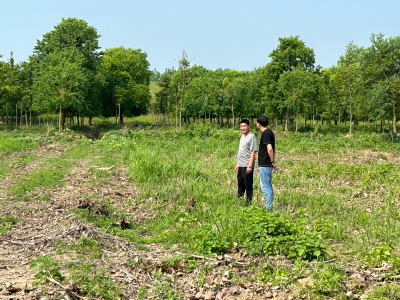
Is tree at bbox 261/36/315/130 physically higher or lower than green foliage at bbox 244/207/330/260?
higher

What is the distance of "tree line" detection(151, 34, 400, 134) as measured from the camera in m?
31.8

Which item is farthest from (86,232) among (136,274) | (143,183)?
(143,183)

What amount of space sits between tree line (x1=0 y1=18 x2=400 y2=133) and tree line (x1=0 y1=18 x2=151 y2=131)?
0.10 meters

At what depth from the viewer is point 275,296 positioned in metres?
4.21

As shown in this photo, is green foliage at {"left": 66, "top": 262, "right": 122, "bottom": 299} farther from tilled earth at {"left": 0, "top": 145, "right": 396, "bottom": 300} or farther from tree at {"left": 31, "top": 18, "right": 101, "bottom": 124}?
tree at {"left": 31, "top": 18, "right": 101, "bottom": 124}

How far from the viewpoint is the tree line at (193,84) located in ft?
105

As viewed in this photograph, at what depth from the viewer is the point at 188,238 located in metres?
6.26

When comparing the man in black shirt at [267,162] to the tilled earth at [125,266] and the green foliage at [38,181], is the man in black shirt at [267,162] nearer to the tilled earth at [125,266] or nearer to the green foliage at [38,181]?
the tilled earth at [125,266]

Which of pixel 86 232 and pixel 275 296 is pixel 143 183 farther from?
pixel 275 296

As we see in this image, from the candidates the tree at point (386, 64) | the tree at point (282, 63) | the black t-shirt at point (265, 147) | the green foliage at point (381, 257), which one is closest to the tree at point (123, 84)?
the tree at point (282, 63)

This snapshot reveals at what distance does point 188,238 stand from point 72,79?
2993cm

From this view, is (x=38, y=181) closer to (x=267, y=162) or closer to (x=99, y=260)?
(x=99, y=260)

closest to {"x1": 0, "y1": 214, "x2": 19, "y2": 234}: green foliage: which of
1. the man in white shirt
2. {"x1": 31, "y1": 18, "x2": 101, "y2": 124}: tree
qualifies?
the man in white shirt

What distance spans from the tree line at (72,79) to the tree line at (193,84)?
0.33 feet
